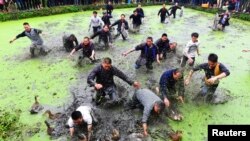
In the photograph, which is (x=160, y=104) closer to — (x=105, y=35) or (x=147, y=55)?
(x=147, y=55)

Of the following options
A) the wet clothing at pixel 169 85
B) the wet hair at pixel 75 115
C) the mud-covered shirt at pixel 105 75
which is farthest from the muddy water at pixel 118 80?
the wet hair at pixel 75 115

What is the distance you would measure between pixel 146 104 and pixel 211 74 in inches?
81.0

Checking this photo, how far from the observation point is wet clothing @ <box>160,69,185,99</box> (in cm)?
798

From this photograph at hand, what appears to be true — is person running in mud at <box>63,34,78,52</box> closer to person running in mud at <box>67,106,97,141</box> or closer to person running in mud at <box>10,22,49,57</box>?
person running in mud at <box>10,22,49,57</box>

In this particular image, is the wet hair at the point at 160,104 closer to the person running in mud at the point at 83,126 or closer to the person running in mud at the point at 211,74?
the person running in mud at the point at 211,74

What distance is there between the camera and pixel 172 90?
8.38 metres

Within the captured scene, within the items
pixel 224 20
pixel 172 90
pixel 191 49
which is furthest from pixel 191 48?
pixel 224 20

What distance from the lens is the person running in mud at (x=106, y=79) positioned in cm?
805

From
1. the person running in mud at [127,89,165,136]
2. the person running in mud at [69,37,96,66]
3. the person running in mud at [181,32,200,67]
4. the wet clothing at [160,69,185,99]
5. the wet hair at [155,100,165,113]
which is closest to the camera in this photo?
the person running in mud at [127,89,165,136]

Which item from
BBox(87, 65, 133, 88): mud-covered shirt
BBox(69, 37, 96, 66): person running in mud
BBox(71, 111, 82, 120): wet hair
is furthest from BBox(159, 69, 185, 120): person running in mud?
BBox(69, 37, 96, 66): person running in mud

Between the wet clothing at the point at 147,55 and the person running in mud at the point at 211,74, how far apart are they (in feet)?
6.84

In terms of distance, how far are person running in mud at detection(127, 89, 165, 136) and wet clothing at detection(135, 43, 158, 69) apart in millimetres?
2453

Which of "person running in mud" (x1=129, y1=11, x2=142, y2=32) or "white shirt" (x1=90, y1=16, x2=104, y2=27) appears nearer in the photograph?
"white shirt" (x1=90, y1=16, x2=104, y2=27)

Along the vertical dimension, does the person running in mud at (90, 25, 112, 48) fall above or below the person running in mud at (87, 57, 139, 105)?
above
